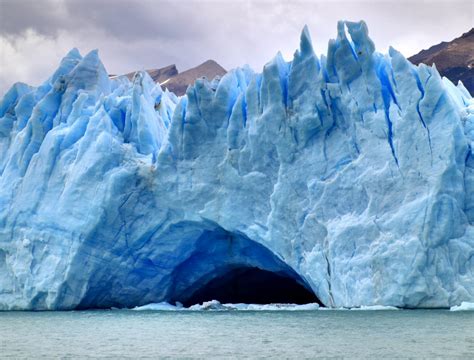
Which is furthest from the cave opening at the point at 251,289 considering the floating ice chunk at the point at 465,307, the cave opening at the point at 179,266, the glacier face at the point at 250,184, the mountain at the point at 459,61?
the mountain at the point at 459,61

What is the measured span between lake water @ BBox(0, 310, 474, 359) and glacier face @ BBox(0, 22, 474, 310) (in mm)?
1574

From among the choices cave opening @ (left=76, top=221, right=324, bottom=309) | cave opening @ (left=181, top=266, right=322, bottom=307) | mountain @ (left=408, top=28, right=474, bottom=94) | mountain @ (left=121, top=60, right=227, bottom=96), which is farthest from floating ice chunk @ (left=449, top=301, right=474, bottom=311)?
mountain @ (left=121, top=60, right=227, bottom=96)

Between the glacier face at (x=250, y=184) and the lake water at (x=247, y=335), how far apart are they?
157cm

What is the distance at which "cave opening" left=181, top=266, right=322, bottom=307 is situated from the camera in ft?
88.2

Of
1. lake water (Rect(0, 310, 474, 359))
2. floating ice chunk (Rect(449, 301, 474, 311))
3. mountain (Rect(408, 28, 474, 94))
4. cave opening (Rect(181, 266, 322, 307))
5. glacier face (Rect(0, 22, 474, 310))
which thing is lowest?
lake water (Rect(0, 310, 474, 359))

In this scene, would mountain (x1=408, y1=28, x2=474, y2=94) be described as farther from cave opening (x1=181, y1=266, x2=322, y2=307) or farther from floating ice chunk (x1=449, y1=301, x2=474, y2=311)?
floating ice chunk (x1=449, y1=301, x2=474, y2=311)

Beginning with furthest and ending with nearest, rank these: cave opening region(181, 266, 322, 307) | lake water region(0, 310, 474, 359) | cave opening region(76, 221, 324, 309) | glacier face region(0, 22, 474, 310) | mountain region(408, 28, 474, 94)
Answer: mountain region(408, 28, 474, 94) → cave opening region(181, 266, 322, 307) → cave opening region(76, 221, 324, 309) → glacier face region(0, 22, 474, 310) → lake water region(0, 310, 474, 359)

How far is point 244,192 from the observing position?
2278 cm

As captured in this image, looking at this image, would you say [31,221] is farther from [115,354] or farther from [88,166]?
[115,354]

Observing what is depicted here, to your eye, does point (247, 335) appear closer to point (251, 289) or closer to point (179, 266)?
point (179, 266)

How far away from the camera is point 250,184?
22.6 meters

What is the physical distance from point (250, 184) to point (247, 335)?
6.71 m

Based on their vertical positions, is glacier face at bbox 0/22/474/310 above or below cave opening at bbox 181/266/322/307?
above

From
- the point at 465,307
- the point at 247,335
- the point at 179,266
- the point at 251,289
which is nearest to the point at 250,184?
the point at 179,266
